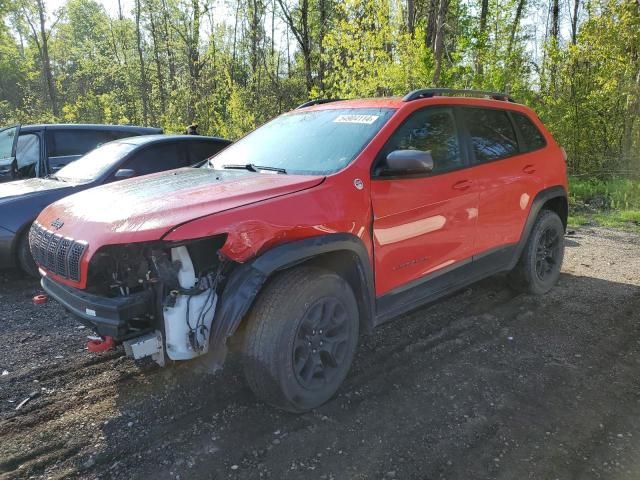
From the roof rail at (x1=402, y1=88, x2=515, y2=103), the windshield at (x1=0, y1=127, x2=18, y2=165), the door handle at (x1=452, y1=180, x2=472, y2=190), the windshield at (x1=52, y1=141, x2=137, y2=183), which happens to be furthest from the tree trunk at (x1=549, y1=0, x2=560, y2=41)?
the windshield at (x1=0, y1=127, x2=18, y2=165)

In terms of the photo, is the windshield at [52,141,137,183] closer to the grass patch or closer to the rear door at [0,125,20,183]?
the rear door at [0,125,20,183]

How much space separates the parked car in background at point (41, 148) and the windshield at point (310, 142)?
163 inches

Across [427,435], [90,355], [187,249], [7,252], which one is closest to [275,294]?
[187,249]

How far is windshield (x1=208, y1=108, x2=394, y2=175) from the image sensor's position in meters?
3.22

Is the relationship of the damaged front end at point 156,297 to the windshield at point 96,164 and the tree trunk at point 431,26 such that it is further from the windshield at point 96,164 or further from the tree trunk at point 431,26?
the tree trunk at point 431,26

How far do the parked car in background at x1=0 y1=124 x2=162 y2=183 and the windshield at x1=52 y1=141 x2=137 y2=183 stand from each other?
3.68 ft

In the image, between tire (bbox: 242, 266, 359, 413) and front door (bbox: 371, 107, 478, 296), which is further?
front door (bbox: 371, 107, 478, 296)

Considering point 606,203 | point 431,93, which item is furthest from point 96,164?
point 606,203

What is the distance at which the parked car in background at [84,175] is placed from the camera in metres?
5.17

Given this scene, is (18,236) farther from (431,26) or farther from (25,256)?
(431,26)

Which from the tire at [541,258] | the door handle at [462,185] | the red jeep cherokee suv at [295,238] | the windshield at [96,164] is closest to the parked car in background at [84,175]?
the windshield at [96,164]

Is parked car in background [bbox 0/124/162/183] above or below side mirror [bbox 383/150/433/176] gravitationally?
above

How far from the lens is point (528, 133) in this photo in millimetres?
4656

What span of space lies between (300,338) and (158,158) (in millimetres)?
4214
